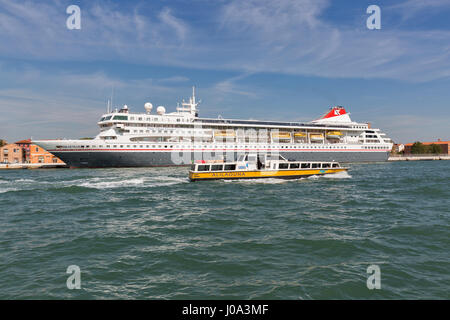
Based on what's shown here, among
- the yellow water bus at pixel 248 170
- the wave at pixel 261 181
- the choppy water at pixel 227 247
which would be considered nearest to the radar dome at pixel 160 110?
the yellow water bus at pixel 248 170

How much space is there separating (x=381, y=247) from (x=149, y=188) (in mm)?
19157

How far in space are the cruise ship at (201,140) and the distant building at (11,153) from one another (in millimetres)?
41173

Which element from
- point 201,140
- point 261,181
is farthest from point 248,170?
point 201,140

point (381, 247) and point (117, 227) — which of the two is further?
point (117, 227)

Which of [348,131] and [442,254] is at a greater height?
[348,131]

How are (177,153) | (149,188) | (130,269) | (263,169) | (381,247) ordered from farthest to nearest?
1. (177,153)
2. (263,169)
3. (149,188)
4. (381,247)
5. (130,269)

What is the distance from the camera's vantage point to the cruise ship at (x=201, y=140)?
162 ft

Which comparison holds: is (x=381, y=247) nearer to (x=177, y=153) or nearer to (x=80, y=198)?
(x=80, y=198)

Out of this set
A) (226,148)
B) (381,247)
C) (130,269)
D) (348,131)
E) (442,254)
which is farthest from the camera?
(348,131)

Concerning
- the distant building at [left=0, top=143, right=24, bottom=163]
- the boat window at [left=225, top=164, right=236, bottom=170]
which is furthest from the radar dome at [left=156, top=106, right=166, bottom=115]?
the distant building at [left=0, top=143, right=24, bottom=163]

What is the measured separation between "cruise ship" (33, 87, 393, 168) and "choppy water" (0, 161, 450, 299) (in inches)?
1201

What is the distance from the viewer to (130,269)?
7.92 meters

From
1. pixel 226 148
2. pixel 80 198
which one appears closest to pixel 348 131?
pixel 226 148
